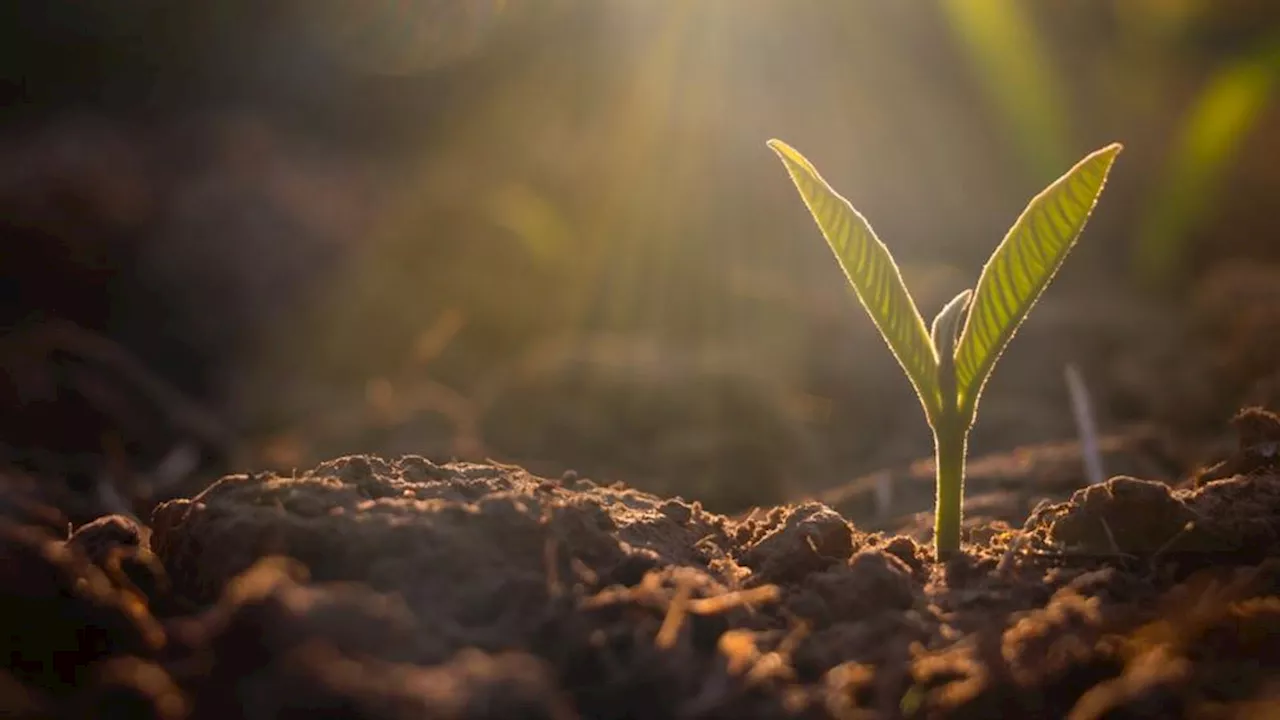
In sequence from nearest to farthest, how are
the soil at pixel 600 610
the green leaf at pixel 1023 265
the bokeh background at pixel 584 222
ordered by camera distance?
1. the soil at pixel 600 610
2. the green leaf at pixel 1023 265
3. the bokeh background at pixel 584 222

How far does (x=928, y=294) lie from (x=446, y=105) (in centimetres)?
608

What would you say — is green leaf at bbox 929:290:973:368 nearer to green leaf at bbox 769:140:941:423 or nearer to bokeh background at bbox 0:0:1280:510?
green leaf at bbox 769:140:941:423

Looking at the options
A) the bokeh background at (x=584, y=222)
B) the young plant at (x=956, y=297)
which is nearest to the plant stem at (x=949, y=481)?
the young plant at (x=956, y=297)

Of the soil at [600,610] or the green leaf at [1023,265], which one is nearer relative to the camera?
the soil at [600,610]

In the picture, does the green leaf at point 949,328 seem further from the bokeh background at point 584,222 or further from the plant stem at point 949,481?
the bokeh background at point 584,222

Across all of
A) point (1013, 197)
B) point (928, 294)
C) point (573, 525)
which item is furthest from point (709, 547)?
point (1013, 197)

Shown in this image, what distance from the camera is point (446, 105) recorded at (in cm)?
1009

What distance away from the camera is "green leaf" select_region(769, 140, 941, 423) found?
1.48 m

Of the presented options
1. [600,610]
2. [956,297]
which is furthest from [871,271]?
[600,610]

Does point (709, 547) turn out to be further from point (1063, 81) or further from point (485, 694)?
point (1063, 81)

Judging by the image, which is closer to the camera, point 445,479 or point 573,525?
point 573,525

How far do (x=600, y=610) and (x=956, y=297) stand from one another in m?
0.67

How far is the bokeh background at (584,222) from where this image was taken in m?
3.74

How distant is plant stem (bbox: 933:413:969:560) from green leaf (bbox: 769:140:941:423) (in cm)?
4
